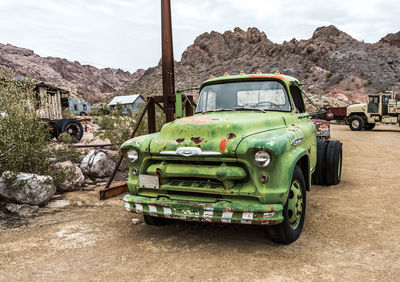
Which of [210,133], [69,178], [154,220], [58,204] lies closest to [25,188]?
[58,204]

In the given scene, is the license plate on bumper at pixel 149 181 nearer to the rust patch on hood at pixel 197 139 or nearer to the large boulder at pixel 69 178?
the rust patch on hood at pixel 197 139

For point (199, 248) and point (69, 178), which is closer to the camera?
point (199, 248)

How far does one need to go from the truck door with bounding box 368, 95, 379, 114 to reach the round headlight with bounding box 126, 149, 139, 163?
18517 mm

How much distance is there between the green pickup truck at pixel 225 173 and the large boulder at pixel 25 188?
1.99 m

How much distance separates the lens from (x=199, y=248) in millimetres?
3346

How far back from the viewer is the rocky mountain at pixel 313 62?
1775 inches

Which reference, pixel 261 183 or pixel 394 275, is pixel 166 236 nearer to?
pixel 261 183

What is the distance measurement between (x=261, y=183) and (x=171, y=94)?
379cm

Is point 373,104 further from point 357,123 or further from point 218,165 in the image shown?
point 218,165

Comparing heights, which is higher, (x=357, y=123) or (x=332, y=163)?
(x=332, y=163)

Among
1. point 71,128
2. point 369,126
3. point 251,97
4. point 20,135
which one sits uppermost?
point 251,97

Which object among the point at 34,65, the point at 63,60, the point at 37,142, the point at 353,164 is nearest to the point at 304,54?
the point at 353,164

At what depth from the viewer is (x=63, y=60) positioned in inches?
5359

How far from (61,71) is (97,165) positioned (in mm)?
133183
